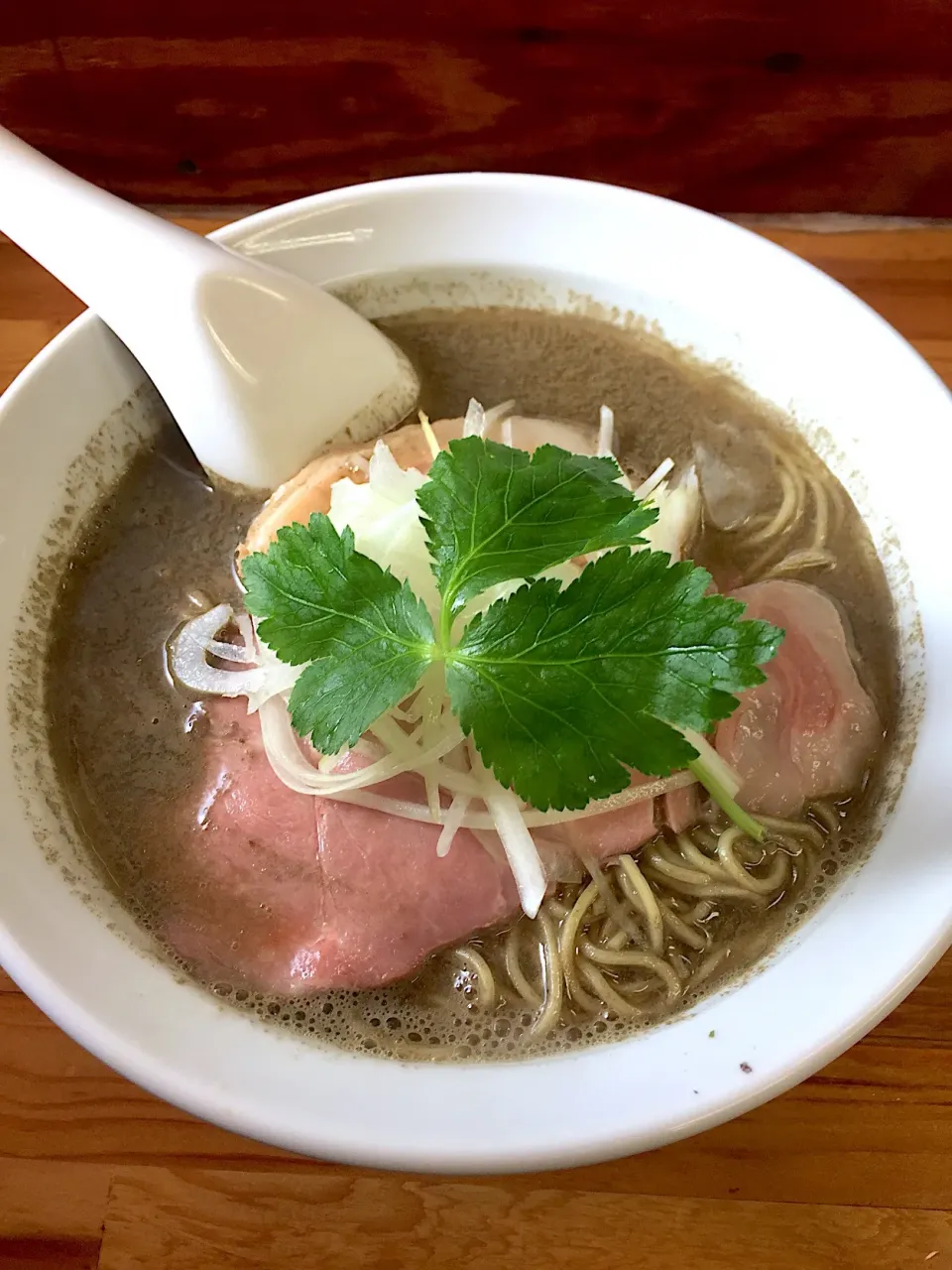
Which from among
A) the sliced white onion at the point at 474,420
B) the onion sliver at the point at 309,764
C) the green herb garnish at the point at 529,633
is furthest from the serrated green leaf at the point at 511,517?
the sliced white onion at the point at 474,420

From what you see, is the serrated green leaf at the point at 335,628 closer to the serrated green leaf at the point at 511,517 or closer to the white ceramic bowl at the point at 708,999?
the serrated green leaf at the point at 511,517

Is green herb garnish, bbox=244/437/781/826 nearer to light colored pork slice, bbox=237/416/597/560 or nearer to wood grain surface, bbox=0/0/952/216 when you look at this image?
light colored pork slice, bbox=237/416/597/560

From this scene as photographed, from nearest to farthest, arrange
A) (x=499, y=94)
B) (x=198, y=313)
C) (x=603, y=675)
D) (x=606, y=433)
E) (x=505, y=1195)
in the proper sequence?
(x=603, y=675) < (x=505, y=1195) < (x=198, y=313) < (x=606, y=433) < (x=499, y=94)

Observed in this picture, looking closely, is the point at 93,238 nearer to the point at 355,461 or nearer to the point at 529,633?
the point at 355,461

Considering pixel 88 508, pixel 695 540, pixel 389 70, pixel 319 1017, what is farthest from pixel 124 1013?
pixel 389 70

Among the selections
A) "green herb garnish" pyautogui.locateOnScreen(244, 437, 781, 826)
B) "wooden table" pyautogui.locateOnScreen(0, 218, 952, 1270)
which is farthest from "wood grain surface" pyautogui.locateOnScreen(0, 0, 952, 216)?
"wooden table" pyautogui.locateOnScreen(0, 218, 952, 1270)

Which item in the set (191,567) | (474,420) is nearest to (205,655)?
(191,567)
